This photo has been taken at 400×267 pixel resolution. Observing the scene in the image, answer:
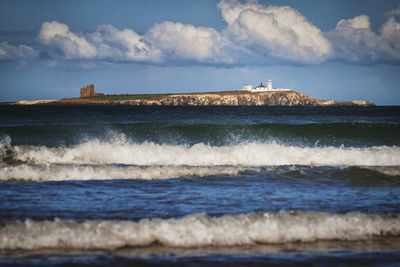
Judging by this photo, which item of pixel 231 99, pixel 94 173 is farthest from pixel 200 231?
pixel 231 99

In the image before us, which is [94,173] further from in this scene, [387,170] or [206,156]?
[387,170]

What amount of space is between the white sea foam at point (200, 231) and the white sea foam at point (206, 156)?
6944 mm

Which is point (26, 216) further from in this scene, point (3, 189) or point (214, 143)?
point (214, 143)

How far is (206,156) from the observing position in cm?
1370

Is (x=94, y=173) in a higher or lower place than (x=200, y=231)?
higher

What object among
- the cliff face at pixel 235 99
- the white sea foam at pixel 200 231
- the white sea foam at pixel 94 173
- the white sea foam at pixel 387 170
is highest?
the cliff face at pixel 235 99

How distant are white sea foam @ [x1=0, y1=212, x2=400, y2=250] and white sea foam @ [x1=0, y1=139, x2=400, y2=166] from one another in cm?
694

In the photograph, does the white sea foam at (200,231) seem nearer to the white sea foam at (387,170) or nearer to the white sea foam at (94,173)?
the white sea foam at (94,173)

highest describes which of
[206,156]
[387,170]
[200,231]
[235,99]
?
[235,99]

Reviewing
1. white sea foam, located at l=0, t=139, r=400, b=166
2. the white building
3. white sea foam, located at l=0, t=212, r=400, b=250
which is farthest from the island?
white sea foam, located at l=0, t=212, r=400, b=250

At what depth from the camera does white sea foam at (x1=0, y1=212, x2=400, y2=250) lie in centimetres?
517

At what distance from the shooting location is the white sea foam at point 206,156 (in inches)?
524

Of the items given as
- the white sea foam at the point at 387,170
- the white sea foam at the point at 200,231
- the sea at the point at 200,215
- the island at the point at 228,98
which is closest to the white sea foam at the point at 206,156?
the sea at the point at 200,215

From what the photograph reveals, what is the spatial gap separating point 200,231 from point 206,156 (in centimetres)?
828
